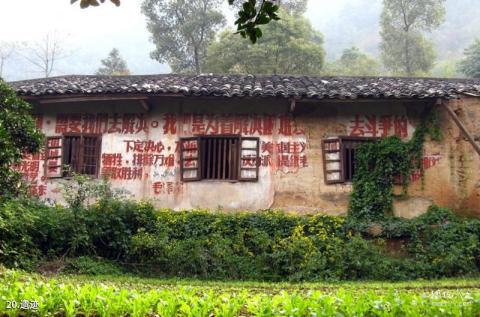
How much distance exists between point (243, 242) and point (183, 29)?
2216 centimetres

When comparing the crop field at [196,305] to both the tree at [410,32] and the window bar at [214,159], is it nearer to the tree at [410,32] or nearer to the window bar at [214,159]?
the window bar at [214,159]

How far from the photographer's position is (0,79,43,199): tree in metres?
8.73

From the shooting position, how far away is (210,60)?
27.6 m

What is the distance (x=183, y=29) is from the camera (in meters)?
30.3

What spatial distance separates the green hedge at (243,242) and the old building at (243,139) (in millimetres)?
961

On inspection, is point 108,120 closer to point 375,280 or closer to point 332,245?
point 332,245

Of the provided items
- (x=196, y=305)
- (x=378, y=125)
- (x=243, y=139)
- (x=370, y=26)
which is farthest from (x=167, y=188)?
(x=370, y=26)

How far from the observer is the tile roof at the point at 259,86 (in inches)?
454

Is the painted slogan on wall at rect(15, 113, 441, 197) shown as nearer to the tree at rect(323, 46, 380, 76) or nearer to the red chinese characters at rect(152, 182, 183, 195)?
the red chinese characters at rect(152, 182, 183, 195)

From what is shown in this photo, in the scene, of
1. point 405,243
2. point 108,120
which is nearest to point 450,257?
point 405,243

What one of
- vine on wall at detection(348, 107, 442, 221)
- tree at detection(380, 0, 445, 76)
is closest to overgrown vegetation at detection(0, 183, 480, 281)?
vine on wall at detection(348, 107, 442, 221)

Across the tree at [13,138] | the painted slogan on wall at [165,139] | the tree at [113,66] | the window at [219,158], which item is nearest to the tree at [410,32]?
the tree at [113,66]

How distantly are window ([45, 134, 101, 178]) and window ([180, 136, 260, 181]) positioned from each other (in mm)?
2301

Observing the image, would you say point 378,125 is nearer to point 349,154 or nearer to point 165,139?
point 349,154
